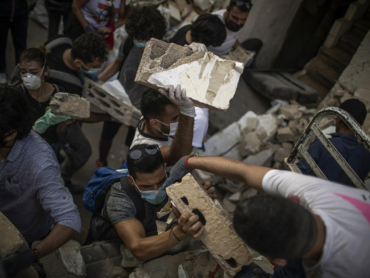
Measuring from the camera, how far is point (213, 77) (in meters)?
1.88

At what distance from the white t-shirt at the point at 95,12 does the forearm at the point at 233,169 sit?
119 inches

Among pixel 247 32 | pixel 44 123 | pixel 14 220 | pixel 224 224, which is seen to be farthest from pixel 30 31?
pixel 224 224

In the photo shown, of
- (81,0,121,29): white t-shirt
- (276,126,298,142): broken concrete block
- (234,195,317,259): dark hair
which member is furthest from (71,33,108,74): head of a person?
(276,126,298,142): broken concrete block

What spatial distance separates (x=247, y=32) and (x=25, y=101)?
4.49 metres

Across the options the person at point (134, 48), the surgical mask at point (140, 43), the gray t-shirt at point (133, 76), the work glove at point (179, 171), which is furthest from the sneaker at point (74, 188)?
the work glove at point (179, 171)

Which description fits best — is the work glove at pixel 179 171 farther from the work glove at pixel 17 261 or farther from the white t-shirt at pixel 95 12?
the white t-shirt at pixel 95 12

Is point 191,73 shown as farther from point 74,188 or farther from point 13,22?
point 13,22

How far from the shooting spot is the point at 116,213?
172cm

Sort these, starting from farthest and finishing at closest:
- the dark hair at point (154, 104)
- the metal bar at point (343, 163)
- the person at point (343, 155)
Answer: the person at point (343, 155), the dark hair at point (154, 104), the metal bar at point (343, 163)

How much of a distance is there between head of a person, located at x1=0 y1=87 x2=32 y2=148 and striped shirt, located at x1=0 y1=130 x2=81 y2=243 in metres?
0.06

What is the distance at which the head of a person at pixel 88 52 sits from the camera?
2635mm

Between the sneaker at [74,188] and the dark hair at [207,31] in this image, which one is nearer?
the dark hair at [207,31]

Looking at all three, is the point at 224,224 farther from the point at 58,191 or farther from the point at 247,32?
the point at 247,32

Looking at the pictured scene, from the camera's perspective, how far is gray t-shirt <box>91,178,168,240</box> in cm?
172
